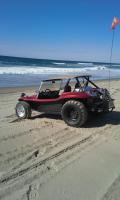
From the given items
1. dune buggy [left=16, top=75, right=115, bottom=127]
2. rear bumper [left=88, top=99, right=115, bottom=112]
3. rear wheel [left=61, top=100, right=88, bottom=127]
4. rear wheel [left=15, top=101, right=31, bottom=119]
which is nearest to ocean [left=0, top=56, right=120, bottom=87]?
Result: dune buggy [left=16, top=75, right=115, bottom=127]

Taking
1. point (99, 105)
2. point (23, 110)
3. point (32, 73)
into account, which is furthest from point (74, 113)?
point (32, 73)

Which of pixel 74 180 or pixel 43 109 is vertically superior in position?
pixel 43 109

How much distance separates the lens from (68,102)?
7129 mm

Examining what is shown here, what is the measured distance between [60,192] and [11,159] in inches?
55.9

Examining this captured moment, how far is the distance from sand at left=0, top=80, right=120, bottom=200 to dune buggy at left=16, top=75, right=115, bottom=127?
28 cm

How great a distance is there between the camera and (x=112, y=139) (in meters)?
6.11

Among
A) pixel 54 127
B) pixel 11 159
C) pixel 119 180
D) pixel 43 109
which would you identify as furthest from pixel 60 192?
pixel 43 109

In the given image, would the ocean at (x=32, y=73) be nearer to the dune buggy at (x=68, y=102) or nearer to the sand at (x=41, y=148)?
the dune buggy at (x=68, y=102)

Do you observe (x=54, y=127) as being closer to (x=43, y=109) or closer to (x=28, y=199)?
(x=43, y=109)

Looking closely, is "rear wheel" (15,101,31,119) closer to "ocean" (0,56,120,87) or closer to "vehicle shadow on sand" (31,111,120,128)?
"vehicle shadow on sand" (31,111,120,128)

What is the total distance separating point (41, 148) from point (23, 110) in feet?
9.12

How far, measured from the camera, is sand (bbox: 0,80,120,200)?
3917 mm

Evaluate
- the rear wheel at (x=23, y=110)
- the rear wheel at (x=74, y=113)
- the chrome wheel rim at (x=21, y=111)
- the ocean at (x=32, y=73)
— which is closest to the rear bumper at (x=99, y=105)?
the rear wheel at (x=74, y=113)

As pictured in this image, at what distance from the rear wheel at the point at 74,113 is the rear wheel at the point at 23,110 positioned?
1.21 meters
